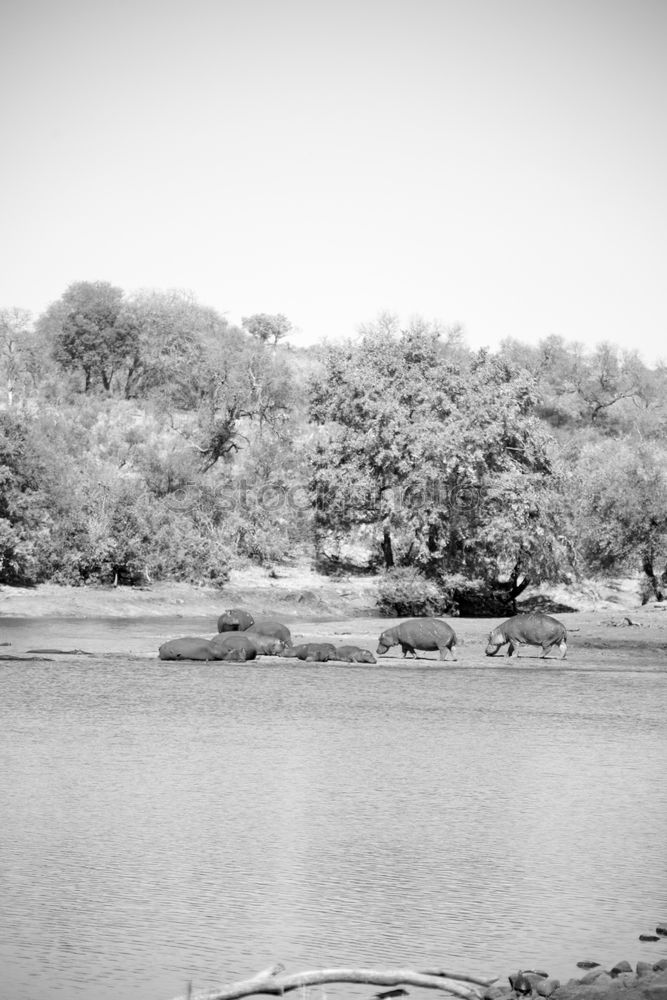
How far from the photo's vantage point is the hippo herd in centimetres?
2603

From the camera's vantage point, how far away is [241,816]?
10.9 meters

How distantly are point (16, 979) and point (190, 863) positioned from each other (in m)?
2.63

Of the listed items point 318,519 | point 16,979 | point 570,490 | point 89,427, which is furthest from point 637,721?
point 89,427

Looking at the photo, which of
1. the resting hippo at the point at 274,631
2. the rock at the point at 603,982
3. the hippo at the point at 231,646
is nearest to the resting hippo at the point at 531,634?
the resting hippo at the point at 274,631

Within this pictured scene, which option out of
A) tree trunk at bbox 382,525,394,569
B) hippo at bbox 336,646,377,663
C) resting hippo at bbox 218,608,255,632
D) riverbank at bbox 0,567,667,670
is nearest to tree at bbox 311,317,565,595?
tree trunk at bbox 382,525,394,569

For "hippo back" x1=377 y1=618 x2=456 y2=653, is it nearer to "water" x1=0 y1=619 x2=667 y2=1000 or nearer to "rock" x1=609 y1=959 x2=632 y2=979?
"water" x1=0 y1=619 x2=667 y2=1000

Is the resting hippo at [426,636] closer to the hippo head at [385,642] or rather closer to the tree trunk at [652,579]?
the hippo head at [385,642]

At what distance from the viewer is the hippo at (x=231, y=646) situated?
26.1m

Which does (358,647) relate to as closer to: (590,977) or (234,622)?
(234,622)

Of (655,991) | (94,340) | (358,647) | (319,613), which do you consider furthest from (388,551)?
(655,991)

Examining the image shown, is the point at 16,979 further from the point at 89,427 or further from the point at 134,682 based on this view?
the point at 89,427

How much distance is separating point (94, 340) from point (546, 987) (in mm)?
67009

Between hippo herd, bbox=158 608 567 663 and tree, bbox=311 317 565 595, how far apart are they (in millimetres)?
14112

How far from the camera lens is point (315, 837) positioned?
10242mm
